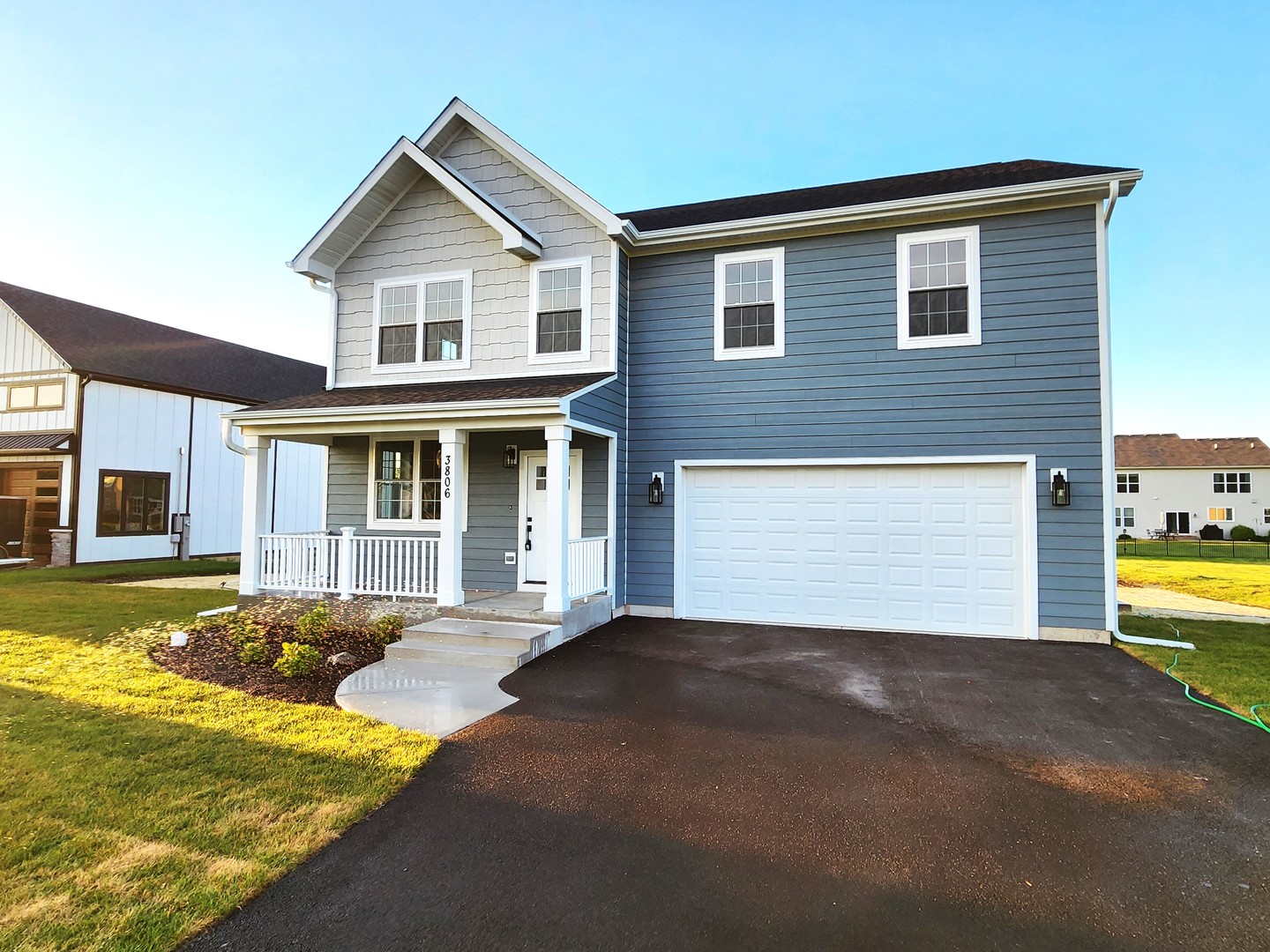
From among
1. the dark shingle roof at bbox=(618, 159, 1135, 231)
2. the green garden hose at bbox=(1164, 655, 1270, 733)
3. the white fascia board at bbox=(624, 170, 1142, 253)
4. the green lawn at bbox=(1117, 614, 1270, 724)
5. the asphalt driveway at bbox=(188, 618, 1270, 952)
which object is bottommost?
the asphalt driveway at bbox=(188, 618, 1270, 952)

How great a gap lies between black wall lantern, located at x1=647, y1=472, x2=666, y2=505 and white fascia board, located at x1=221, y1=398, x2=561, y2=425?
244 centimetres

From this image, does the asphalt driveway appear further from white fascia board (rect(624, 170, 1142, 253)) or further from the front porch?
white fascia board (rect(624, 170, 1142, 253))

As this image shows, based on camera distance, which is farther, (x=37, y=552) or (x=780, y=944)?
(x=37, y=552)

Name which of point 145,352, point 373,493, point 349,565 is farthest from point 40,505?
point 349,565

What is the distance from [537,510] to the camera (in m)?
9.72

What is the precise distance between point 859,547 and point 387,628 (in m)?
6.58

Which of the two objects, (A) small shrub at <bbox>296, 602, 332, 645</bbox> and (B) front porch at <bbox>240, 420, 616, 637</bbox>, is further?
(B) front porch at <bbox>240, 420, 616, 637</bbox>

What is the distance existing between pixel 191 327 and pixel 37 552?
9165mm

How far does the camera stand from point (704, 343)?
376 inches

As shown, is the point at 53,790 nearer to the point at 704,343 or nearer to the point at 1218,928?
the point at 1218,928

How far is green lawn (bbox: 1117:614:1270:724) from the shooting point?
5871 millimetres

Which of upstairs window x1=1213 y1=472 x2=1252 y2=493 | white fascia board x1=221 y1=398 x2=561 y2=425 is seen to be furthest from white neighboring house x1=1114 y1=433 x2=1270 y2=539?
white fascia board x1=221 y1=398 x2=561 y2=425

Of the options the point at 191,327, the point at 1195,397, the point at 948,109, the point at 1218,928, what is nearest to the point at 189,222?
the point at 191,327

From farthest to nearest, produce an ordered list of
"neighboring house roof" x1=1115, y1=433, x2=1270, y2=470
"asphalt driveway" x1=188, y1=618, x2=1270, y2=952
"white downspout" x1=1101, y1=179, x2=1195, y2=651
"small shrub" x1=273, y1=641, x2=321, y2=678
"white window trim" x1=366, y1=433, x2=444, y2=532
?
"neighboring house roof" x1=1115, y1=433, x2=1270, y2=470, "white window trim" x1=366, y1=433, x2=444, y2=532, "white downspout" x1=1101, y1=179, x2=1195, y2=651, "small shrub" x1=273, y1=641, x2=321, y2=678, "asphalt driveway" x1=188, y1=618, x2=1270, y2=952
